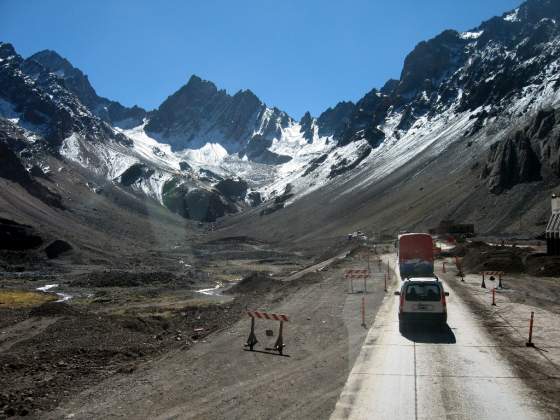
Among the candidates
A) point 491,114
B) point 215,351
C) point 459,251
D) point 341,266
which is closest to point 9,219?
point 341,266

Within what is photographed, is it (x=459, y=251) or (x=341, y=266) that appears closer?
(x=341, y=266)

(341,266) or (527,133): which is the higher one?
(527,133)

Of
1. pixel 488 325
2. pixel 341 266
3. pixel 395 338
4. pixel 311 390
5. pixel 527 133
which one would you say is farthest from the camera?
pixel 527 133

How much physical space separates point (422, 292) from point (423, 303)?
20.0 inches

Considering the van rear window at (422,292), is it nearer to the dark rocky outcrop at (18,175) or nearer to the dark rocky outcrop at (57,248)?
the dark rocky outcrop at (57,248)

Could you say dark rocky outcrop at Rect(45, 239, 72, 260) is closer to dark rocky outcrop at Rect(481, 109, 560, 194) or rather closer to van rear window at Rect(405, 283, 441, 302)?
dark rocky outcrop at Rect(481, 109, 560, 194)

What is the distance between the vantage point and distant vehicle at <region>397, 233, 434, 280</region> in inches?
1661

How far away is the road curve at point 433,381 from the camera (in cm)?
1250

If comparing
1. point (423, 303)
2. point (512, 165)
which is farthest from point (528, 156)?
point (423, 303)

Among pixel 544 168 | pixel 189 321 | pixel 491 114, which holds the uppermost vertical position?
pixel 491 114

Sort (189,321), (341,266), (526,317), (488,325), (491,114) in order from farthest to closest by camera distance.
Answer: (491,114) → (341,266) → (189,321) → (526,317) → (488,325)

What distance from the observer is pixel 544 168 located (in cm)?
11612

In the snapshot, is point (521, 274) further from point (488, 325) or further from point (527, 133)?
point (527, 133)

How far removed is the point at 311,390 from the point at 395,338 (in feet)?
24.0
